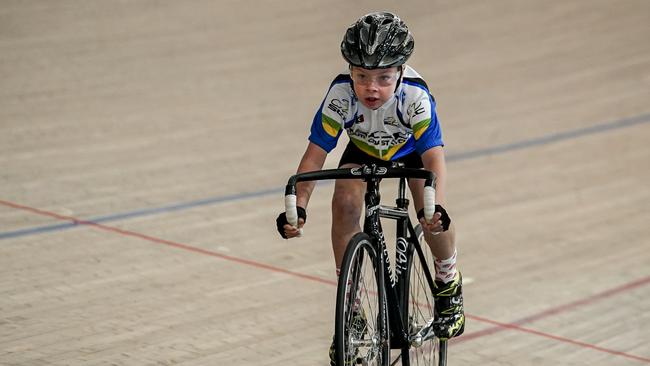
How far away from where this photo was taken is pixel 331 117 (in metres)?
3.03

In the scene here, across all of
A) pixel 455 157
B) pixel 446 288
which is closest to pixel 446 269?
pixel 446 288

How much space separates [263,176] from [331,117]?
3.02 metres

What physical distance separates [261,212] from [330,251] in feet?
1.96

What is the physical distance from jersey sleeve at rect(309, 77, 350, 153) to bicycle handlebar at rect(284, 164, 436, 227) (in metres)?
0.16

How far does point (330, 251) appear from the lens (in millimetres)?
4969

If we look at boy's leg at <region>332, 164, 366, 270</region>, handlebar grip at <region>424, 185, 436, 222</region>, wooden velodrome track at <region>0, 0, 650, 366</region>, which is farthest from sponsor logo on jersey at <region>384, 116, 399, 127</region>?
wooden velodrome track at <region>0, 0, 650, 366</region>

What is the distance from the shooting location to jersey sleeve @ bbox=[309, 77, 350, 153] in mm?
3025

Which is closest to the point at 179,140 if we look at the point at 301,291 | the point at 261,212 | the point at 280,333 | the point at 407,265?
the point at 261,212

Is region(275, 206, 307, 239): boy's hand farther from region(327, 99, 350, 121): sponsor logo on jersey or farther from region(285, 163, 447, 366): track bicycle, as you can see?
region(327, 99, 350, 121): sponsor logo on jersey

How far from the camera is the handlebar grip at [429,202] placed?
9.14 ft

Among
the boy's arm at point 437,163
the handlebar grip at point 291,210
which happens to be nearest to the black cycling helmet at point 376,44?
Answer: the boy's arm at point 437,163

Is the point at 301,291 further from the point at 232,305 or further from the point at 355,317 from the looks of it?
the point at 355,317

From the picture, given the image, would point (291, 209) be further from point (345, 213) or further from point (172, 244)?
point (172, 244)

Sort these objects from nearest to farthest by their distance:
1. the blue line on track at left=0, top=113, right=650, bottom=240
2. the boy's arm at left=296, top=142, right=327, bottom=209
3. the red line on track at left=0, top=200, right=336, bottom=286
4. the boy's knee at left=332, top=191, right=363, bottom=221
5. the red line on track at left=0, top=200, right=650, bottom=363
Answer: the boy's arm at left=296, top=142, right=327, bottom=209
the boy's knee at left=332, top=191, right=363, bottom=221
the red line on track at left=0, top=200, right=650, bottom=363
the red line on track at left=0, top=200, right=336, bottom=286
the blue line on track at left=0, top=113, right=650, bottom=240
